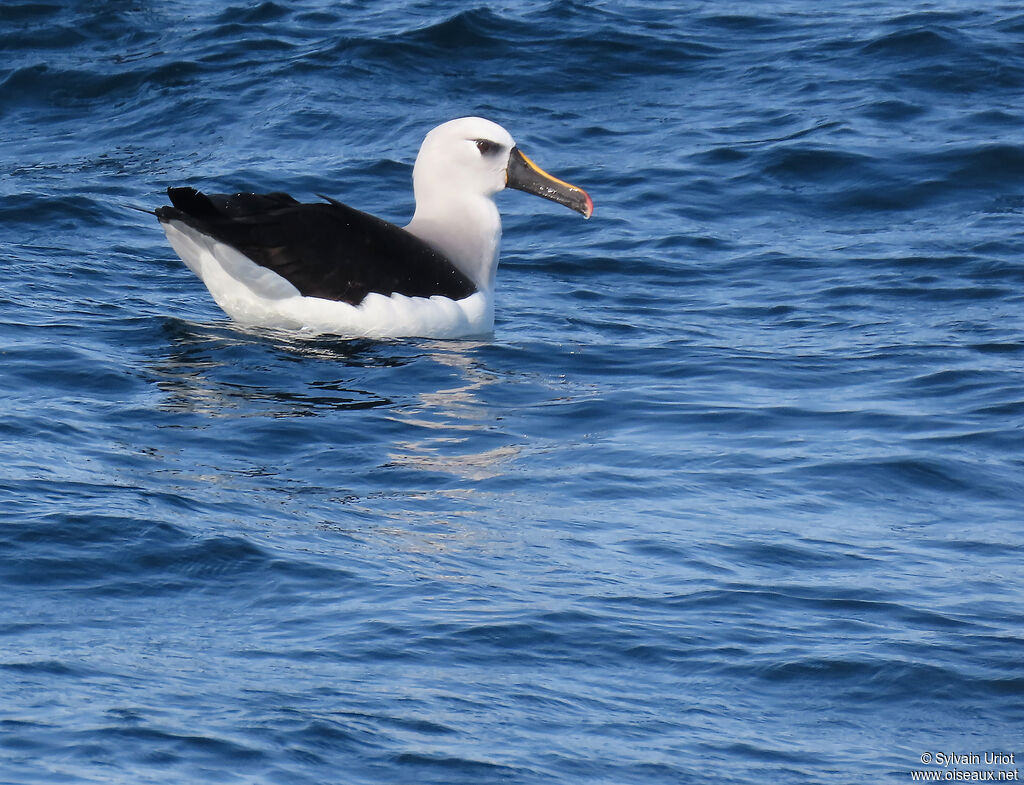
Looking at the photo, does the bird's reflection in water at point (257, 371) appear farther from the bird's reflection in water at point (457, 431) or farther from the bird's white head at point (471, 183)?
the bird's white head at point (471, 183)

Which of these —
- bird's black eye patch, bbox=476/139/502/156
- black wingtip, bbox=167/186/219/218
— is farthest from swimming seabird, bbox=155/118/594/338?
bird's black eye patch, bbox=476/139/502/156

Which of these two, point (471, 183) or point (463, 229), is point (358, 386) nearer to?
point (463, 229)

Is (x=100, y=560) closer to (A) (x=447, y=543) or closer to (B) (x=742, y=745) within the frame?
(A) (x=447, y=543)

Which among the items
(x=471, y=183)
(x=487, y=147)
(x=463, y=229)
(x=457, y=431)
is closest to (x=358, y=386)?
(x=457, y=431)

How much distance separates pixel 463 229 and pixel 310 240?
1.31 metres

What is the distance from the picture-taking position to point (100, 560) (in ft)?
20.1

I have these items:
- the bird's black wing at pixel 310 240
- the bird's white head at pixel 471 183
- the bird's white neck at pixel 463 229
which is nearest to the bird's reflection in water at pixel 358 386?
the bird's black wing at pixel 310 240

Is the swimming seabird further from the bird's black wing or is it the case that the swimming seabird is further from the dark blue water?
the dark blue water

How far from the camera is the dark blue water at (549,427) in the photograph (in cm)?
513

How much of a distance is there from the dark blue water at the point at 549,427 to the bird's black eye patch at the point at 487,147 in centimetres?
97

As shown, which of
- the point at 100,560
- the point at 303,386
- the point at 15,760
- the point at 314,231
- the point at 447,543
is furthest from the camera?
the point at 314,231

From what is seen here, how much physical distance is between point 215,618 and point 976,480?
11.1ft

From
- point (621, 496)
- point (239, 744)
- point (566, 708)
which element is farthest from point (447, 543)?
point (239, 744)

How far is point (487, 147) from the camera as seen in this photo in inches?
424
